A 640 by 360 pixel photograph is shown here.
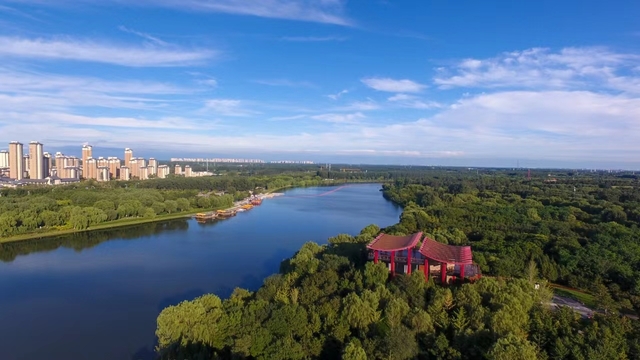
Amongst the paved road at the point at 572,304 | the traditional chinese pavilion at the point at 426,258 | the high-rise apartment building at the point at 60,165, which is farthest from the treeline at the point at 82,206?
the paved road at the point at 572,304

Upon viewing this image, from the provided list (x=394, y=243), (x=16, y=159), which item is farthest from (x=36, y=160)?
(x=394, y=243)

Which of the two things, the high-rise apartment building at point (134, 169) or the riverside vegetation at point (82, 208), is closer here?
the riverside vegetation at point (82, 208)

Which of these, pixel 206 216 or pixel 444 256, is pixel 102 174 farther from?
pixel 444 256

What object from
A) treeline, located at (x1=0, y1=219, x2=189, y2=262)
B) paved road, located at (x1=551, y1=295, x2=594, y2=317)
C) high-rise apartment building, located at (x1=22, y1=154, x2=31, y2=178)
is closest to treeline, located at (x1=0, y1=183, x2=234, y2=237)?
treeline, located at (x1=0, y1=219, x2=189, y2=262)

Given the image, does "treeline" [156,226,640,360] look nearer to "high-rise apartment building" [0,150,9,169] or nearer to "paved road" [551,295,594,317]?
"paved road" [551,295,594,317]

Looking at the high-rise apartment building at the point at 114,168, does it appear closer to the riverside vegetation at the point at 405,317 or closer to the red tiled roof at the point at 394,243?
the riverside vegetation at the point at 405,317

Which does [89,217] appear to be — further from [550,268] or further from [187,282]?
[550,268]
